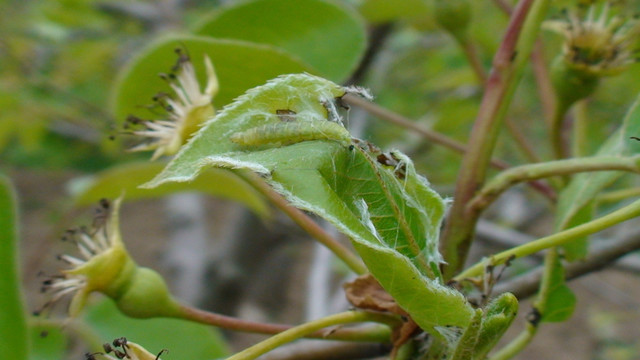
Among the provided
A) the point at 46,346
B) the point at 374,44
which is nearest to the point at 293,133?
the point at 46,346

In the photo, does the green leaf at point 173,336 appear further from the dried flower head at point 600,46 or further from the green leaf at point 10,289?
the dried flower head at point 600,46

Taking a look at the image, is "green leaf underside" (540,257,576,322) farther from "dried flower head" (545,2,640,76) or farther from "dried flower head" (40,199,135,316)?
"dried flower head" (40,199,135,316)

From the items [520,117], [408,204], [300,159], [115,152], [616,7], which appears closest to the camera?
[300,159]

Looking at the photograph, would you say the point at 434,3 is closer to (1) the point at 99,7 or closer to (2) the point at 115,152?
(2) the point at 115,152

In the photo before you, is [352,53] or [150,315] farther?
[352,53]

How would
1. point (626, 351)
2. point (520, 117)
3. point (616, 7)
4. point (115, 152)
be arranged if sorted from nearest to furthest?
point (616, 7) → point (115, 152) → point (520, 117) → point (626, 351)

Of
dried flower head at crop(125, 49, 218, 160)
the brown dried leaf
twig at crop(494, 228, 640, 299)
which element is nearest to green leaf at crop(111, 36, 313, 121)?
dried flower head at crop(125, 49, 218, 160)

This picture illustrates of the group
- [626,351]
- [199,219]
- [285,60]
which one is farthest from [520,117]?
[285,60]

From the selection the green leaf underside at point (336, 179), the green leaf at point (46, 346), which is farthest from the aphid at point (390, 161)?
the green leaf at point (46, 346)
